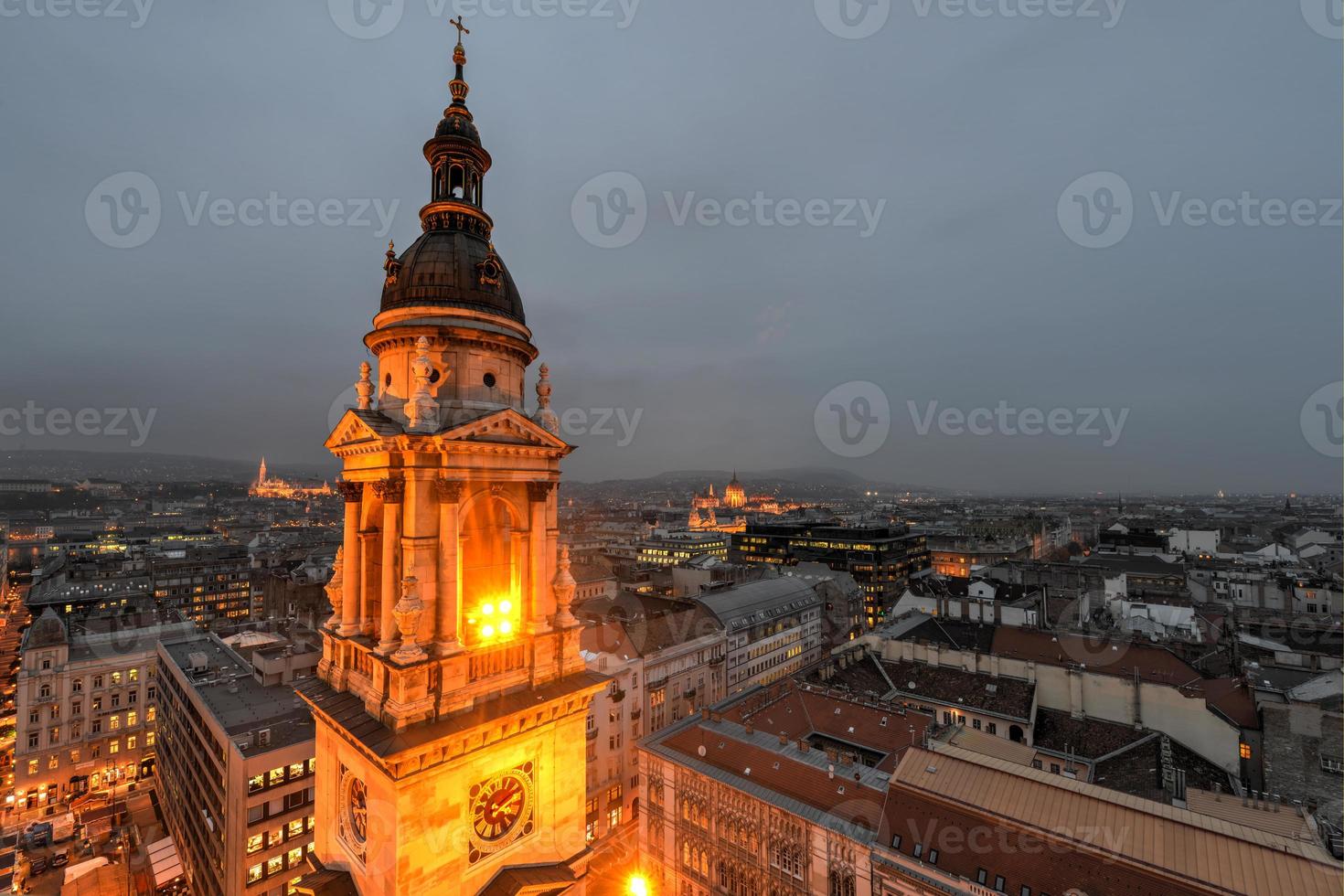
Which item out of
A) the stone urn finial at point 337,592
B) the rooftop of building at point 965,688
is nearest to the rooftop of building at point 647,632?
the rooftop of building at point 965,688

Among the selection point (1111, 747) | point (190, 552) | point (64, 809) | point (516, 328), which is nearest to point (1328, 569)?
point (1111, 747)

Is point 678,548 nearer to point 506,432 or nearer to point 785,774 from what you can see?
point 785,774

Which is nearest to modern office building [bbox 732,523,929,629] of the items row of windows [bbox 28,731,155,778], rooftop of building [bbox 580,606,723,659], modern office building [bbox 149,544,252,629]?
rooftop of building [bbox 580,606,723,659]

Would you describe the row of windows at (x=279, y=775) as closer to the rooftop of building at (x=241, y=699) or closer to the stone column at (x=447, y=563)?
the rooftop of building at (x=241, y=699)

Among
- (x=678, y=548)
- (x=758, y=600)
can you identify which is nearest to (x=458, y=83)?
(x=758, y=600)

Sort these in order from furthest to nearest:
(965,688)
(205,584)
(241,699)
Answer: (205,584), (965,688), (241,699)

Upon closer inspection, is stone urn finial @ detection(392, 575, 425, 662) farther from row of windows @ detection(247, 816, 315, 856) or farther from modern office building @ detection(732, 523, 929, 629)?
modern office building @ detection(732, 523, 929, 629)
